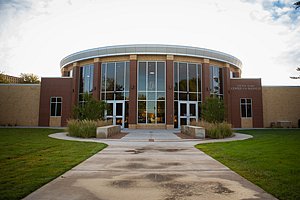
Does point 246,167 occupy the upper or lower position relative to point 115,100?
lower

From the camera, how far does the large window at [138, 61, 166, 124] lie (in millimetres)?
25984

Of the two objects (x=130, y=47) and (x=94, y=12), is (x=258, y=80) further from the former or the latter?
(x=94, y=12)

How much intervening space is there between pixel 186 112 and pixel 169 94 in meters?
3.19

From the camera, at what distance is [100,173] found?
5.60m

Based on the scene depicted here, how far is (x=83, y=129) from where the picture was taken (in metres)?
16.3

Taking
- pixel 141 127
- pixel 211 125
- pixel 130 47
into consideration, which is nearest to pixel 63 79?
pixel 130 47

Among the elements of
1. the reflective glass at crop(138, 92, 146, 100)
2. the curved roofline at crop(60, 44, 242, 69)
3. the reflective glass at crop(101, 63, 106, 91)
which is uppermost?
the curved roofline at crop(60, 44, 242, 69)

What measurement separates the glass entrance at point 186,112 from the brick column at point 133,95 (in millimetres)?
5444

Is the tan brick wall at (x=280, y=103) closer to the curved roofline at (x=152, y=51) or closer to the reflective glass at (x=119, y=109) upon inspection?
the curved roofline at (x=152, y=51)

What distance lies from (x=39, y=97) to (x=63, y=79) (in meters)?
4.03

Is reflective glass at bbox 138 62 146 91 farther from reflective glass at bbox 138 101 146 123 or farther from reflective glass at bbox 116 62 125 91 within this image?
reflective glass at bbox 116 62 125 91

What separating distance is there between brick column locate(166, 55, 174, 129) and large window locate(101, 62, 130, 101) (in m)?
4.90

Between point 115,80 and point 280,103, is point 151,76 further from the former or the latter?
point 280,103

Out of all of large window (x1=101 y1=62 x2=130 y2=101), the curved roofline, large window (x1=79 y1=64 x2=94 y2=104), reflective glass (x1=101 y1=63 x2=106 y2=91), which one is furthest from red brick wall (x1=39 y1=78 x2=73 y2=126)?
large window (x1=101 y1=62 x2=130 y2=101)
